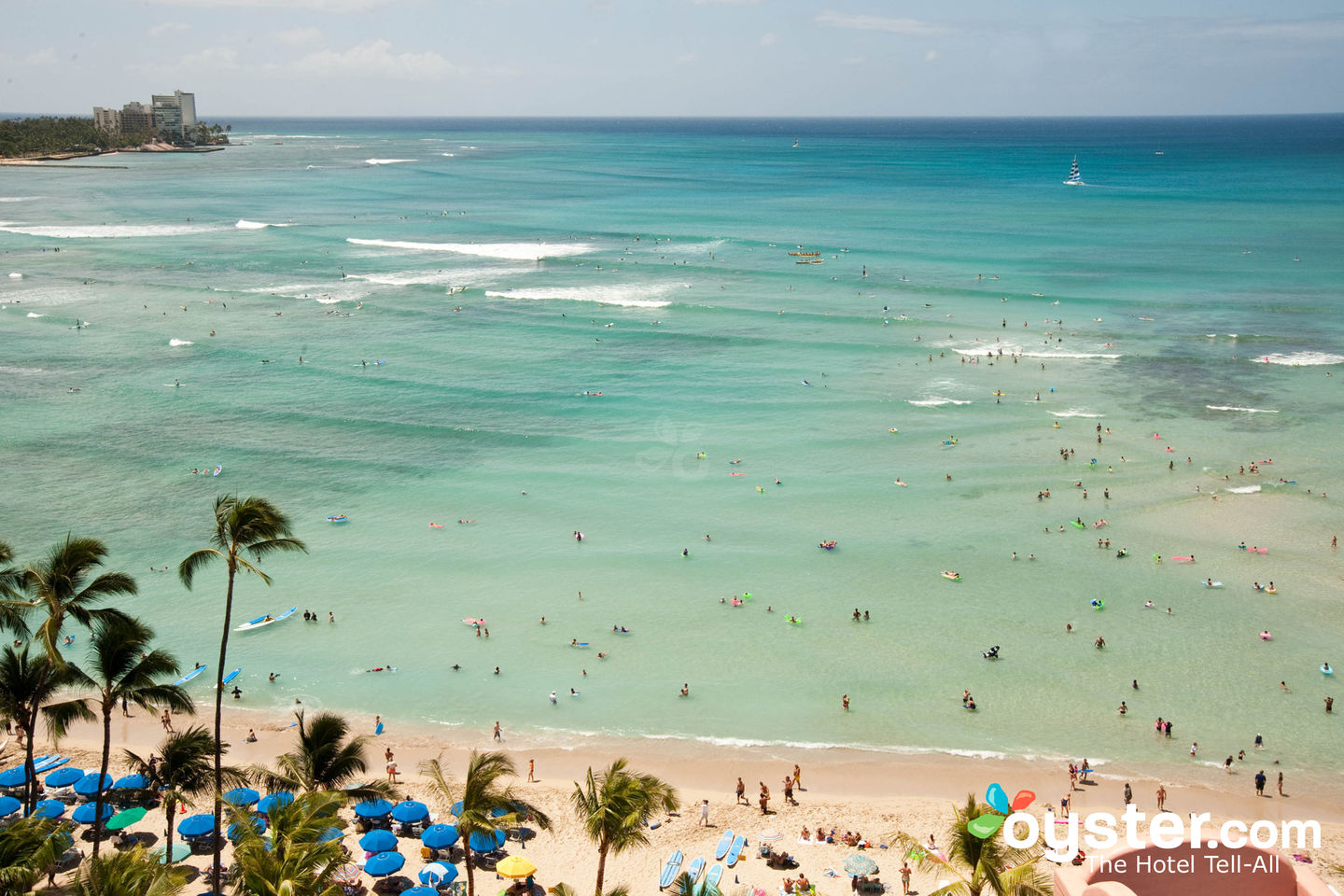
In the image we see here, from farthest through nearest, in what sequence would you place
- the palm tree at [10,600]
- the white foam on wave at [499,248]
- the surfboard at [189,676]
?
the white foam on wave at [499,248]
the surfboard at [189,676]
the palm tree at [10,600]

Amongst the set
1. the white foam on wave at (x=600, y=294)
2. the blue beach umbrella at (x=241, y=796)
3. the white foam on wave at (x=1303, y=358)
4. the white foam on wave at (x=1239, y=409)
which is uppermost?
the white foam on wave at (x=600, y=294)

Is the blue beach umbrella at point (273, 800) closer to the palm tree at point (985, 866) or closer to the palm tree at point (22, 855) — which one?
the palm tree at point (22, 855)

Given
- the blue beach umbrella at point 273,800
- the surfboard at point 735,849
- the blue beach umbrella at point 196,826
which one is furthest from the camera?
the surfboard at point 735,849

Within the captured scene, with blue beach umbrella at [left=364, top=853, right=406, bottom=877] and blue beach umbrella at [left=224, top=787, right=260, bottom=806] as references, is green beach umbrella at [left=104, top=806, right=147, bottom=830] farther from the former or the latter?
blue beach umbrella at [left=364, top=853, right=406, bottom=877]

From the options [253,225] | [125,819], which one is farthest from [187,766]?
[253,225]

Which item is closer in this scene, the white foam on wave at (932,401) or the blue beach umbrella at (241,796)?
the blue beach umbrella at (241,796)

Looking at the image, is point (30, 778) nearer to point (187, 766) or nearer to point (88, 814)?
point (88, 814)

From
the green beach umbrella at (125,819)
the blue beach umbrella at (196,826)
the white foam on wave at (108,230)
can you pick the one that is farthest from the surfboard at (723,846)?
the white foam on wave at (108,230)

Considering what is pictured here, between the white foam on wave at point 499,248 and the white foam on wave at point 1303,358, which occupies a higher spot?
the white foam on wave at point 499,248
